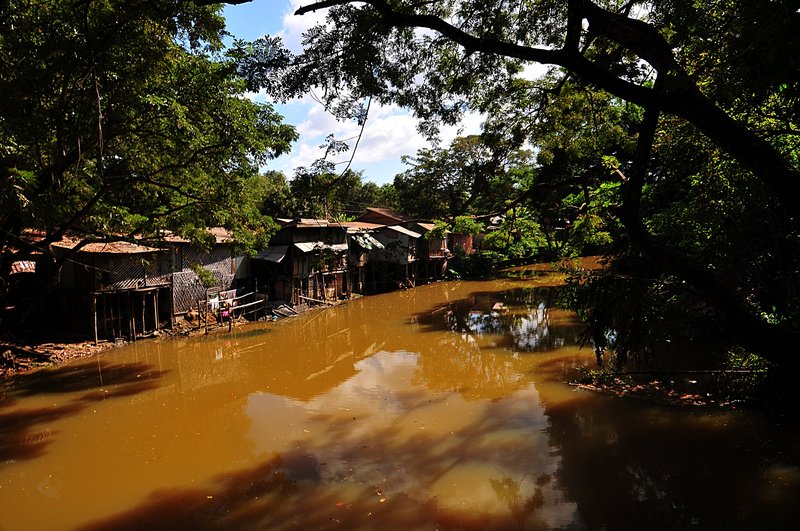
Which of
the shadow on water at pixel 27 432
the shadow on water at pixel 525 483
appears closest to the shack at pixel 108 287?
Answer: the shadow on water at pixel 27 432

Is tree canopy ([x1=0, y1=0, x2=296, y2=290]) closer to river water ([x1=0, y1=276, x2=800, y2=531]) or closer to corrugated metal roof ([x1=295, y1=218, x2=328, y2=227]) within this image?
river water ([x1=0, y1=276, x2=800, y2=531])

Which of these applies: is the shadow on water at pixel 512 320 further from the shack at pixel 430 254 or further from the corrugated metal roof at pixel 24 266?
the corrugated metal roof at pixel 24 266

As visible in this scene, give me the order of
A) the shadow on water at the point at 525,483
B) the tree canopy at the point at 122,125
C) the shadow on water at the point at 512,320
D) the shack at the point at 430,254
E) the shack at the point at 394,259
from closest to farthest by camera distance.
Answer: the shadow on water at the point at 525,483, the tree canopy at the point at 122,125, the shadow on water at the point at 512,320, the shack at the point at 394,259, the shack at the point at 430,254

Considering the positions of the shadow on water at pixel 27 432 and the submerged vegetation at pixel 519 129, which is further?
the shadow on water at pixel 27 432

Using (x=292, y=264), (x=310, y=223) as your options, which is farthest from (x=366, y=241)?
(x=292, y=264)

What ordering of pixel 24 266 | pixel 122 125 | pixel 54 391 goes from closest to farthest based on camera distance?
pixel 122 125, pixel 54 391, pixel 24 266

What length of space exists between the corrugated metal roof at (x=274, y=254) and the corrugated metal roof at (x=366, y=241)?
14.1 feet

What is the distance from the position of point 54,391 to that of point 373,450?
9.43 meters

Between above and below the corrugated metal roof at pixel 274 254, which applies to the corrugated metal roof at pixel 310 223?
above

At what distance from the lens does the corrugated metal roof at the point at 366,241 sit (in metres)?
25.8

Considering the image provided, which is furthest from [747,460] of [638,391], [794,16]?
[794,16]

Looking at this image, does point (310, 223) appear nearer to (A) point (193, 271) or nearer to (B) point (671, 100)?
(A) point (193, 271)

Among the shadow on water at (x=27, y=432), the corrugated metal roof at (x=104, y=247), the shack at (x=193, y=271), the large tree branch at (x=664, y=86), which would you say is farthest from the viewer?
the shack at (x=193, y=271)

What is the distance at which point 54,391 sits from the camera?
11.9 meters
